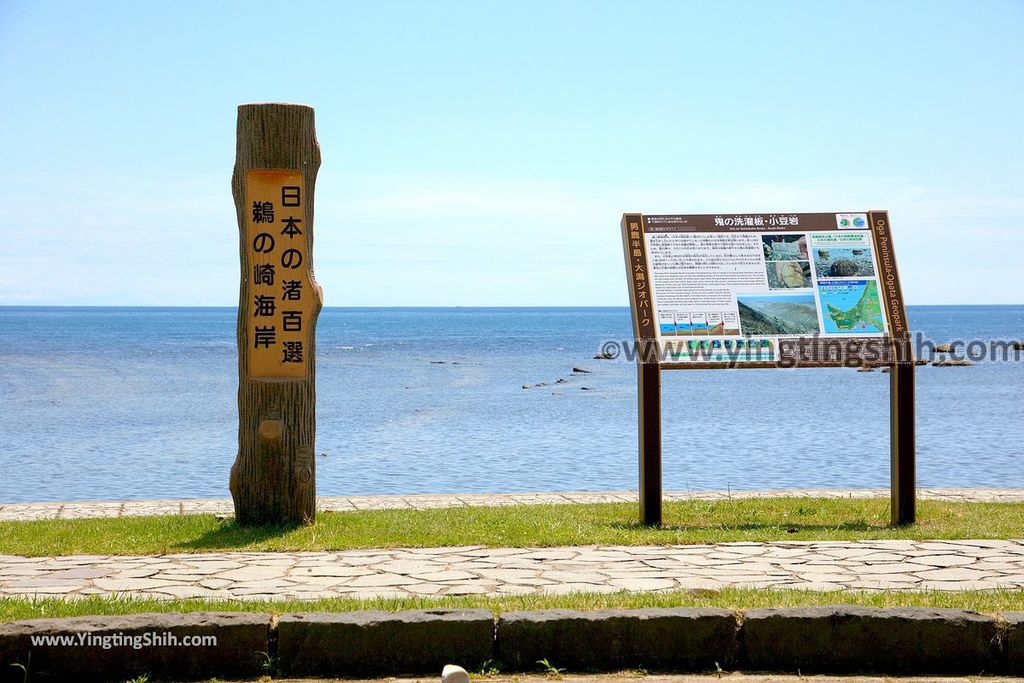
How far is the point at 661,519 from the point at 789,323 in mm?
1856

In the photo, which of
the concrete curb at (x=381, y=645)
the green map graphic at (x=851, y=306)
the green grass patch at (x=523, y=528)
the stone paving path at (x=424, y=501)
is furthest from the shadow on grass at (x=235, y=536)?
the green map graphic at (x=851, y=306)

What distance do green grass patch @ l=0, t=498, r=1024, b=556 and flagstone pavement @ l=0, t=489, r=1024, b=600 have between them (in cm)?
29

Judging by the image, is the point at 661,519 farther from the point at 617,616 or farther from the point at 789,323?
the point at 617,616

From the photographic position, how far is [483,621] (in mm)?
4938

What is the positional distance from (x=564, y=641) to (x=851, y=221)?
543 centimetres

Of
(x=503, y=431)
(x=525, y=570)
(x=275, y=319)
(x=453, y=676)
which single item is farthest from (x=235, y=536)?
(x=503, y=431)

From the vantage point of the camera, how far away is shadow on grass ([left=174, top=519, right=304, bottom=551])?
7.58 meters

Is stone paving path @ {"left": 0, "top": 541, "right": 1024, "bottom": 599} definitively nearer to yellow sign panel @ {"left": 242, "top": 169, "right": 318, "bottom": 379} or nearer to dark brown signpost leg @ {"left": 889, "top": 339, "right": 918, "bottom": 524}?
dark brown signpost leg @ {"left": 889, "top": 339, "right": 918, "bottom": 524}

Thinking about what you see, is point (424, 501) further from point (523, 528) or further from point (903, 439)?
point (903, 439)

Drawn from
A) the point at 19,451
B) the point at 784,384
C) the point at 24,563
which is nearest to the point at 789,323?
the point at 24,563

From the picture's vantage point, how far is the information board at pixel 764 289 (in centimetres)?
852

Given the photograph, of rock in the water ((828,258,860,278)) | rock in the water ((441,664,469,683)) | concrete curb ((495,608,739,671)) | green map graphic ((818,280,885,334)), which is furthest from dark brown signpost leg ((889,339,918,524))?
rock in the water ((441,664,469,683))

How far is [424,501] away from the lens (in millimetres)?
10953

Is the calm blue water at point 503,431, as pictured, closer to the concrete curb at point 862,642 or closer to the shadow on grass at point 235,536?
the shadow on grass at point 235,536
